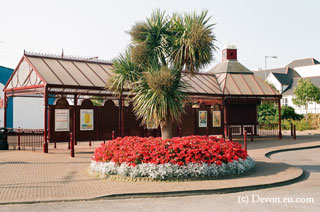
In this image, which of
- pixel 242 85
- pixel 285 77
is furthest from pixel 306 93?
pixel 242 85

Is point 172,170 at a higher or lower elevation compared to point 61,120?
lower

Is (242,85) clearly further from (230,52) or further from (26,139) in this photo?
(26,139)

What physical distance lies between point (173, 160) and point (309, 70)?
7041 cm

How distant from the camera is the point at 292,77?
6994 cm

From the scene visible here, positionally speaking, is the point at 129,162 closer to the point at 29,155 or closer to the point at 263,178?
the point at 263,178

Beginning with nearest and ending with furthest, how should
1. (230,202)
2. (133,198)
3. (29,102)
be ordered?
(230,202)
(133,198)
(29,102)

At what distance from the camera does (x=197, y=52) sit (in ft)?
41.7

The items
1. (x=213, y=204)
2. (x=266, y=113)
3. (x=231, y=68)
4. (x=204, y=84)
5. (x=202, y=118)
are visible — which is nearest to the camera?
(x=213, y=204)

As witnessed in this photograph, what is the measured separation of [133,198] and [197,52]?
6.18 meters

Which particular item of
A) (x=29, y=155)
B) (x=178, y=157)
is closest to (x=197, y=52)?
(x=178, y=157)

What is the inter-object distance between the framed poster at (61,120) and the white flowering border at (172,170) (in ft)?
24.5

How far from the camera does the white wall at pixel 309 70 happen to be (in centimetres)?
7250

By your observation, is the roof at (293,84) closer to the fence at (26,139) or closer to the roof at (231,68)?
the roof at (231,68)

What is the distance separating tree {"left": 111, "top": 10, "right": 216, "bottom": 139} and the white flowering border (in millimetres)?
2307
